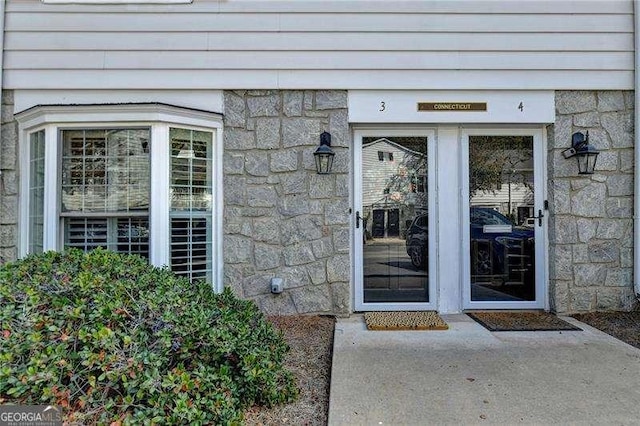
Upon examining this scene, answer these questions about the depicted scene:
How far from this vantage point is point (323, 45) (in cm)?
388

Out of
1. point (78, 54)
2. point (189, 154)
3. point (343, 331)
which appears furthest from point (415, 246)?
point (78, 54)

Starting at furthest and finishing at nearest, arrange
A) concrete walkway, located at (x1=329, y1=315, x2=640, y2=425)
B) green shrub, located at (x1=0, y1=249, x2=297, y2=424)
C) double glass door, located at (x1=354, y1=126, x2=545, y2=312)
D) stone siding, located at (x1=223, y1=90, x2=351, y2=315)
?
double glass door, located at (x1=354, y1=126, x2=545, y2=312) → stone siding, located at (x1=223, y1=90, x2=351, y2=315) → concrete walkway, located at (x1=329, y1=315, x2=640, y2=425) → green shrub, located at (x1=0, y1=249, x2=297, y2=424)

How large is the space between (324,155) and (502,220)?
1.94 metres

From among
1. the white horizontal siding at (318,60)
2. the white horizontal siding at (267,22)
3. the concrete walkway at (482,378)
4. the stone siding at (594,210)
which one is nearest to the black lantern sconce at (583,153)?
the stone siding at (594,210)

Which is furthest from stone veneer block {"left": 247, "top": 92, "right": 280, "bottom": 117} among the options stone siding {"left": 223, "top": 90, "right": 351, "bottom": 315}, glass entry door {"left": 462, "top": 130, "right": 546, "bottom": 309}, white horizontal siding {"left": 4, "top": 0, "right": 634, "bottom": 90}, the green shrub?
the green shrub

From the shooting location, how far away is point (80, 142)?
12.2ft

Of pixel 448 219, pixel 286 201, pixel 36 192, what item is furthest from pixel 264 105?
pixel 36 192

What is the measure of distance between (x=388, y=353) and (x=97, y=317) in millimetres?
1933

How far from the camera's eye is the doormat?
11.5 ft

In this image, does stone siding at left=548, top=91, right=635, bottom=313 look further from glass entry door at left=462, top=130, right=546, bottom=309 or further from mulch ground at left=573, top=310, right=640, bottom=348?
glass entry door at left=462, top=130, right=546, bottom=309

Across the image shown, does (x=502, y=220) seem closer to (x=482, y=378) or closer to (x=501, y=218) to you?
(x=501, y=218)

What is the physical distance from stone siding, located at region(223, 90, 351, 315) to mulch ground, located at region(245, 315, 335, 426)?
0.27m

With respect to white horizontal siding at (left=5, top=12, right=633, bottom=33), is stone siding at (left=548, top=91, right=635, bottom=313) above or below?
below

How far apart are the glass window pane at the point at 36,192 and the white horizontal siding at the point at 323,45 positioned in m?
0.57
